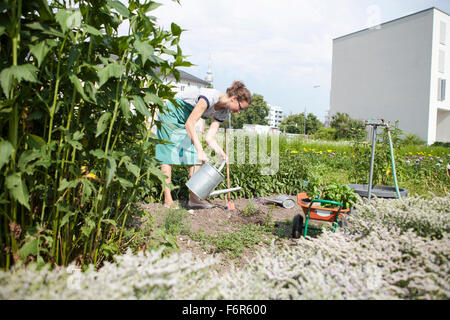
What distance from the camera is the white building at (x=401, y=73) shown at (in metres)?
22.7

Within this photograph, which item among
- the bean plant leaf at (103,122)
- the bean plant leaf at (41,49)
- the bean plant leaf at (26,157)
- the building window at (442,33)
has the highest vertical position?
the building window at (442,33)

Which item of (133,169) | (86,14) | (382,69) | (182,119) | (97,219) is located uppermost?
(382,69)

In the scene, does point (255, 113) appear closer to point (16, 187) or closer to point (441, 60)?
point (441, 60)

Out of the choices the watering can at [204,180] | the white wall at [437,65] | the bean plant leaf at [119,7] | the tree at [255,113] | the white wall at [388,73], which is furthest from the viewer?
the tree at [255,113]

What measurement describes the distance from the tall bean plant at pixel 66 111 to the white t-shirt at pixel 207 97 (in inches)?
69.2

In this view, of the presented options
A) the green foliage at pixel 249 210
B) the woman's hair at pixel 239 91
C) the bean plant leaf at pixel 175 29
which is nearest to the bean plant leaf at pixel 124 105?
the bean plant leaf at pixel 175 29

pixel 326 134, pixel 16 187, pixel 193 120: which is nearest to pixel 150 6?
pixel 16 187

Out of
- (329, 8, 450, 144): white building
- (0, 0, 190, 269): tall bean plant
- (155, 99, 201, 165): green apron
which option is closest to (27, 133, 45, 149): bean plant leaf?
(0, 0, 190, 269): tall bean plant

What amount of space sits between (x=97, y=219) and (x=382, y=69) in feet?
97.1

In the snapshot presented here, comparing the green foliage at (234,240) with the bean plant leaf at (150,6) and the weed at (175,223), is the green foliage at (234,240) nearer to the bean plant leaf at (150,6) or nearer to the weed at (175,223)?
the weed at (175,223)

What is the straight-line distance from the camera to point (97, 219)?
173cm

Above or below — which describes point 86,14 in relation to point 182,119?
above

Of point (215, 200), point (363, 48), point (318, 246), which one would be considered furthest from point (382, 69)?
point (318, 246)
